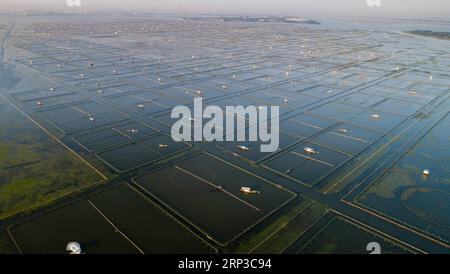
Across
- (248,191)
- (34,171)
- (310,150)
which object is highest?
(310,150)

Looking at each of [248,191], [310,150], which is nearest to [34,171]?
[248,191]

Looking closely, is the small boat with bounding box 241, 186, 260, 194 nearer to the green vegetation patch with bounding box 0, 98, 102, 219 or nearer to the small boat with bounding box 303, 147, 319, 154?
the small boat with bounding box 303, 147, 319, 154

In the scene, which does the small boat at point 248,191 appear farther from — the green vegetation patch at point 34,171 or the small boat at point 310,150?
the green vegetation patch at point 34,171

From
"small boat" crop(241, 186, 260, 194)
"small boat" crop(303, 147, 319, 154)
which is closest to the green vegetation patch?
"small boat" crop(241, 186, 260, 194)

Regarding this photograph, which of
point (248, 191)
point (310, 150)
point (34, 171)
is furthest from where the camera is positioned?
point (310, 150)

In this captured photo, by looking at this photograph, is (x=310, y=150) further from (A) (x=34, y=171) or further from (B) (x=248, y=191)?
(A) (x=34, y=171)

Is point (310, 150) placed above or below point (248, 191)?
above

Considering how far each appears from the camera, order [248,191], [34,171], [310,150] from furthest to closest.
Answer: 1. [310,150]
2. [34,171]
3. [248,191]

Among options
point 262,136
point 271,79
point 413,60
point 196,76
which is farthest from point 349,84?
point 413,60

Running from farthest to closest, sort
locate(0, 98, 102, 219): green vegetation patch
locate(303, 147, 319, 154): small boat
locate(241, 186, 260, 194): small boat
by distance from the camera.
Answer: locate(303, 147, 319, 154): small boat < locate(241, 186, 260, 194): small boat < locate(0, 98, 102, 219): green vegetation patch

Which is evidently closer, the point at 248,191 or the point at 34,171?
the point at 248,191
